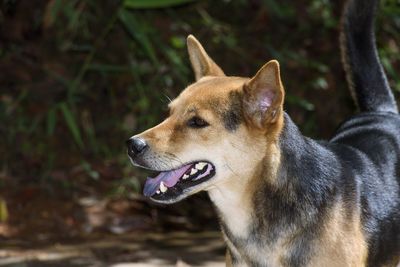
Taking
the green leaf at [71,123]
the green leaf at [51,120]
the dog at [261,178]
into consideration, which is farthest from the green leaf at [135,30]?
the dog at [261,178]

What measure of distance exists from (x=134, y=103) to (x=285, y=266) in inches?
193

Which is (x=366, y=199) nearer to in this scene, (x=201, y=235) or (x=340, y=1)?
(x=201, y=235)

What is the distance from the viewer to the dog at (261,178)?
426cm

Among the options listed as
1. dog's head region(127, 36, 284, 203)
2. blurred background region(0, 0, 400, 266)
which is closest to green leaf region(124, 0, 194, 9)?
blurred background region(0, 0, 400, 266)

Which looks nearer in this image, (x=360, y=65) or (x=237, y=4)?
(x=360, y=65)

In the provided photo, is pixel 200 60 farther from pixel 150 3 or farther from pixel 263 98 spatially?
pixel 150 3

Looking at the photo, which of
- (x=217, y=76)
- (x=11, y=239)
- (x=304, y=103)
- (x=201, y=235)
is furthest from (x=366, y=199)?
(x=304, y=103)

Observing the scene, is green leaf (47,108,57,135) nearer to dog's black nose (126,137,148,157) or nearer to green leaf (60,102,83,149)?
green leaf (60,102,83,149)

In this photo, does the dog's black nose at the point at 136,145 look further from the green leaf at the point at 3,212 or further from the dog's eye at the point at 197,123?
the green leaf at the point at 3,212

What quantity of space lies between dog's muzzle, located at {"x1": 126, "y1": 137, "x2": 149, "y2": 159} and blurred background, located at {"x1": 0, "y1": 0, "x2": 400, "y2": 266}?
261 cm

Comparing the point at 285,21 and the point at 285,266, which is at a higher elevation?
the point at 285,266

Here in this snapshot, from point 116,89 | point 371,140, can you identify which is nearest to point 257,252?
point 371,140

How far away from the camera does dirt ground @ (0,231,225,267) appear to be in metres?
6.27

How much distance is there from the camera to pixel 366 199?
4.53m
